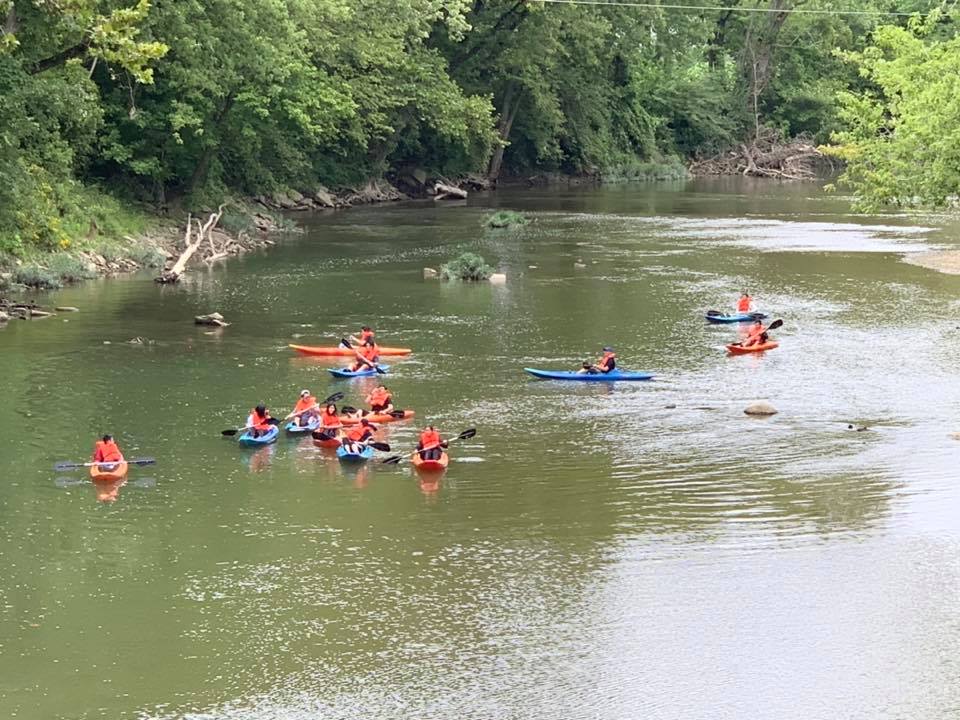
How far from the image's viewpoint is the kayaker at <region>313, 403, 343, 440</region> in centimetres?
2398

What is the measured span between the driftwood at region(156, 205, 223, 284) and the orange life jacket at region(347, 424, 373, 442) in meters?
18.9

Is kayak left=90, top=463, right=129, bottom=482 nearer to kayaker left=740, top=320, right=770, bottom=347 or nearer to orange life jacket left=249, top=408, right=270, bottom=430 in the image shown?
orange life jacket left=249, top=408, right=270, bottom=430

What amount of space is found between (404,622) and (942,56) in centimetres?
2593

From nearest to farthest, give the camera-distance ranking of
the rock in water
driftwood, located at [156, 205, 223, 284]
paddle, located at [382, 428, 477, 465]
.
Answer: paddle, located at [382, 428, 477, 465] → the rock in water → driftwood, located at [156, 205, 223, 284]

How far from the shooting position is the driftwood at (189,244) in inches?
1622

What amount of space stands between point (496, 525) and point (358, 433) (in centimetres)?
452

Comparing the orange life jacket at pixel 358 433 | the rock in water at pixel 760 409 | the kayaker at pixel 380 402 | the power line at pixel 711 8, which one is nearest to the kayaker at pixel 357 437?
the orange life jacket at pixel 358 433

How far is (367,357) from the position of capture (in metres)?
30.1

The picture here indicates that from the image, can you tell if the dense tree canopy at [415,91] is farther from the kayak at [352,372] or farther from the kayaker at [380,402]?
the kayaker at [380,402]

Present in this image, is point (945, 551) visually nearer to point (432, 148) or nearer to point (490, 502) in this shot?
point (490, 502)

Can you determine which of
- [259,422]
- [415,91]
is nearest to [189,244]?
[415,91]

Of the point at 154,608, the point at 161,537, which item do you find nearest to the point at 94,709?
the point at 154,608

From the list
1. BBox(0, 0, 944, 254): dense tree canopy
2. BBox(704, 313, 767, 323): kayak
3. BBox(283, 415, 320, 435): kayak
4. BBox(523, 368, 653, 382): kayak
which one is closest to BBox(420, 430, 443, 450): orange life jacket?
BBox(283, 415, 320, 435): kayak

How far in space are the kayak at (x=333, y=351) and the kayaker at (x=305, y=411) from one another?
5.94 m
